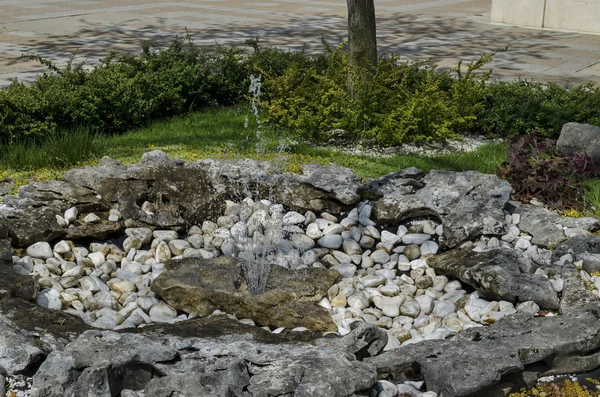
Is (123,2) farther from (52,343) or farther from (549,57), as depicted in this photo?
(52,343)

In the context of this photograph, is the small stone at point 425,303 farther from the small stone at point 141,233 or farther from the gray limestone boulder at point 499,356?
the small stone at point 141,233

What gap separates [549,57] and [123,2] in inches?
397

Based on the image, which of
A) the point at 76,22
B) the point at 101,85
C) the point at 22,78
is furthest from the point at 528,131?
the point at 76,22

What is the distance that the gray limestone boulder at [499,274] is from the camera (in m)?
4.99

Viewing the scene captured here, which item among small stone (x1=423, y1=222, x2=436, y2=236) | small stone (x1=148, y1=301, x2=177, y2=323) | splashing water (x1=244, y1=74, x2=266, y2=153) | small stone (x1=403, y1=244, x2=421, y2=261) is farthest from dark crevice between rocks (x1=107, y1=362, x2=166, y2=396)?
splashing water (x1=244, y1=74, x2=266, y2=153)

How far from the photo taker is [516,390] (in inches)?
167

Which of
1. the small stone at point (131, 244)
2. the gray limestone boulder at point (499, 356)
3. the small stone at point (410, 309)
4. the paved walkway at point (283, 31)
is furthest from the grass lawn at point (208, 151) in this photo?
the paved walkway at point (283, 31)

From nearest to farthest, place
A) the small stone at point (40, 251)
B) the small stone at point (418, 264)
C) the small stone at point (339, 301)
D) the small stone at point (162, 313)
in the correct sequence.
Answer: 1. the small stone at point (162, 313)
2. the small stone at point (339, 301)
3. the small stone at point (40, 251)
4. the small stone at point (418, 264)

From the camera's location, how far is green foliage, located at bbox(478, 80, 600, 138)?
823 centimetres

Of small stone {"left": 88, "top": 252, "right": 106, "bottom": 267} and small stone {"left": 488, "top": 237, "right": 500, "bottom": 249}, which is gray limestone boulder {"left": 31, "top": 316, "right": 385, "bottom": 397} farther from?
small stone {"left": 488, "top": 237, "right": 500, "bottom": 249}

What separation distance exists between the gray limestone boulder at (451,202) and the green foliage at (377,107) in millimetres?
1738

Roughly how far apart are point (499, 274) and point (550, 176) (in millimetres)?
1731

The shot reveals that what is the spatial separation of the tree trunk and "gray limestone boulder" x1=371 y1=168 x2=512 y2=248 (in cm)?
224

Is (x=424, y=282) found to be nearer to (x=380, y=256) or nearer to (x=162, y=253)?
(x=380, y=256)
